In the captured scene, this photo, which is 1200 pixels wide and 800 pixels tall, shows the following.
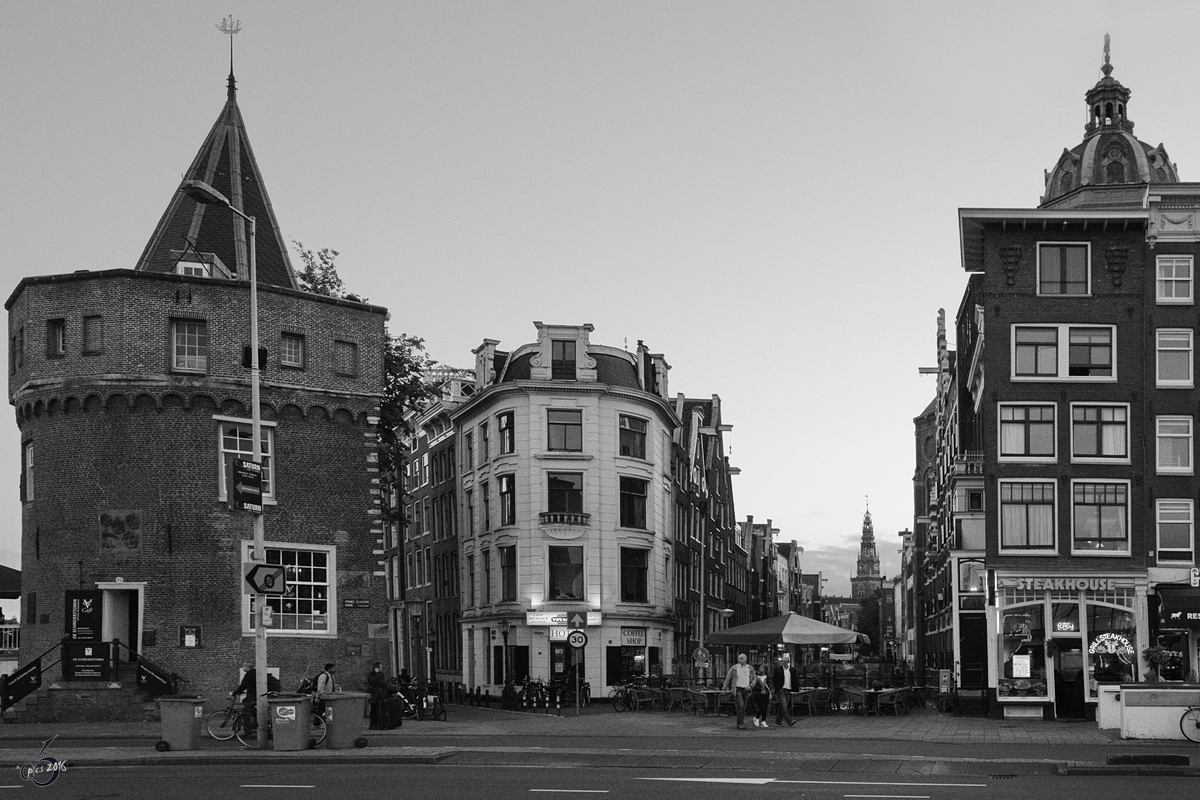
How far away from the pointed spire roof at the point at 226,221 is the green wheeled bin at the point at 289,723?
19.7 metres

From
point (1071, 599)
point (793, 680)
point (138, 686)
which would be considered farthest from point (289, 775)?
point (1071, 599)

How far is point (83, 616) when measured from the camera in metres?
36.5

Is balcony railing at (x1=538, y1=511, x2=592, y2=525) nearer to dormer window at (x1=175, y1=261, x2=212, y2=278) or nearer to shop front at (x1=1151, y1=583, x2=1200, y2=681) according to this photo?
dormer window at (x1=175, y1=261, x2=212, y2=278)

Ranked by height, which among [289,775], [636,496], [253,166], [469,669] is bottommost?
[469,669]

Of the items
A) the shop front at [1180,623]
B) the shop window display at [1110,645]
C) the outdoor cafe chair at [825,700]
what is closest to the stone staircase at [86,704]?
the outdoor cafe chair at [825,700]

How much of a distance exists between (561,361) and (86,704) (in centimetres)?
2612

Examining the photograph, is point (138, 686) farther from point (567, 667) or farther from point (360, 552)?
point (567, 667)

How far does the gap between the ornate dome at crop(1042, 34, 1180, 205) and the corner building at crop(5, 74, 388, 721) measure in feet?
180

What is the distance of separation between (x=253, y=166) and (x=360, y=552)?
14850 millimetres

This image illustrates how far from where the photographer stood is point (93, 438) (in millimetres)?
37594

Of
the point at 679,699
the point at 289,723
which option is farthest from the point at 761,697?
the point at 289,723

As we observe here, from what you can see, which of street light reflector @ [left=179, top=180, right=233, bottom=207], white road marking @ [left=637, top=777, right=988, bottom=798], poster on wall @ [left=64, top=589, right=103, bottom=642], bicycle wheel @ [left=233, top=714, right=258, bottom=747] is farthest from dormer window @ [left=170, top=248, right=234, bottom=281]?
white road marking @ [left=637, top=777, right=988, bottom=798]

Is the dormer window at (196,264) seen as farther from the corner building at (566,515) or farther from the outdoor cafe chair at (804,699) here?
the outdoor cafe chair at (804,699)

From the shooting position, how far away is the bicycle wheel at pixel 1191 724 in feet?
91.4
